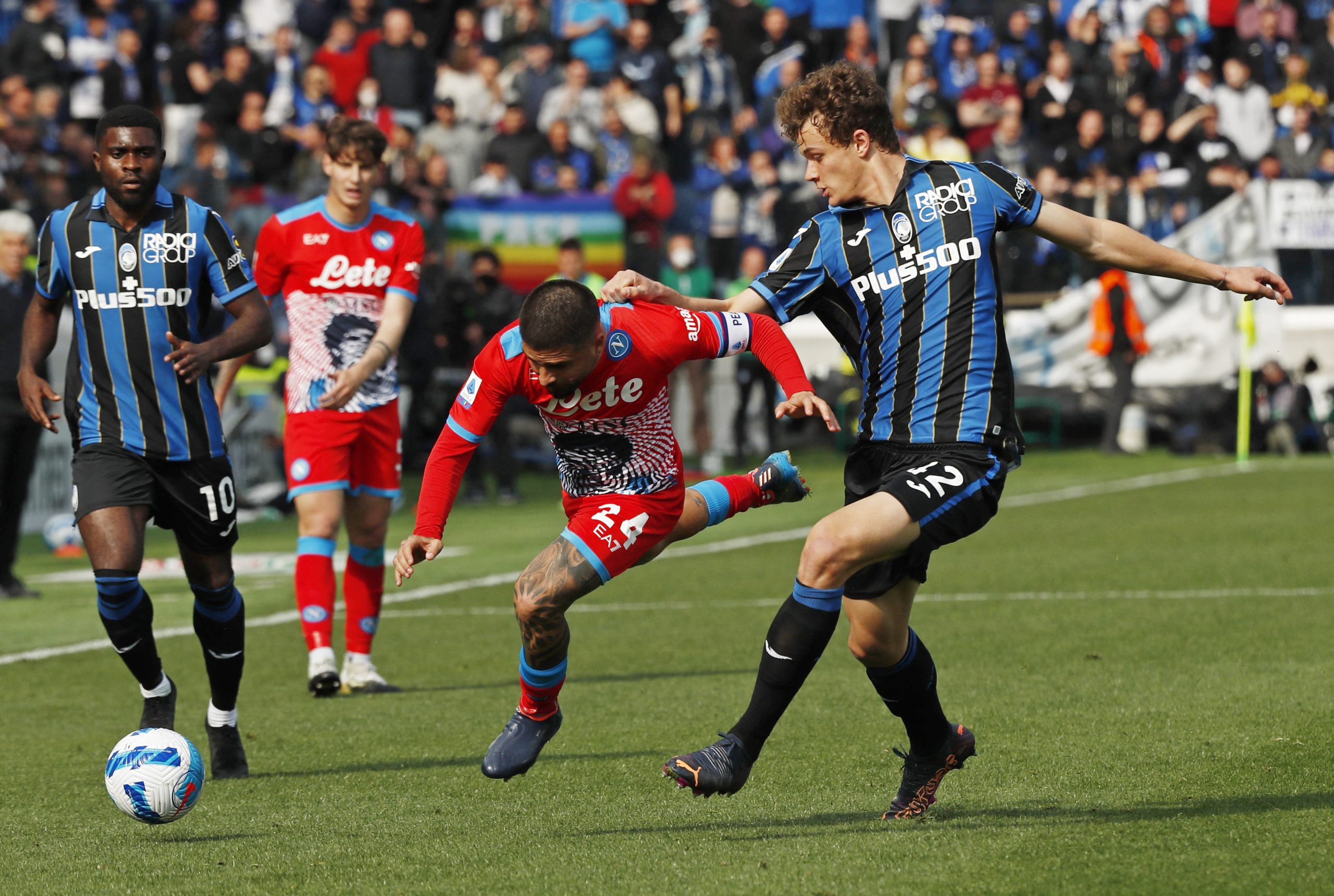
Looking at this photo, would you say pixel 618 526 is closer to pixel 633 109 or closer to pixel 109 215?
pixel 109 215

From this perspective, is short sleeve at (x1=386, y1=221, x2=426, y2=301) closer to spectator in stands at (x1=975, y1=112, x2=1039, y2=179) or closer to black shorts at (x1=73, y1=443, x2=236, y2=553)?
black shorts at (x1=73, y1=443, x2=236, y2=553)

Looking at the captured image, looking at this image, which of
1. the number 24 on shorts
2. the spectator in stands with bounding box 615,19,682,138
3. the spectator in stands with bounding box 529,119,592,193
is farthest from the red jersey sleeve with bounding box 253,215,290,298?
the spectator in stands with bounding box 615,19,682,138

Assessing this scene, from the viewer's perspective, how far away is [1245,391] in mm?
21109

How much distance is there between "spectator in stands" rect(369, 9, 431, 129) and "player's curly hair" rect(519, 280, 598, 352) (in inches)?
742

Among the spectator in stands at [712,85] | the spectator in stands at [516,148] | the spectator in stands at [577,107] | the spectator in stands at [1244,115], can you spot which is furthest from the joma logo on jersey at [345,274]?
the spectator in stands at [1244,115]

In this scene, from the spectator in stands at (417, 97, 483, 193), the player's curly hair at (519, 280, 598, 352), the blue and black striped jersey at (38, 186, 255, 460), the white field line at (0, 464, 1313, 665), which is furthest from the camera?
the spectator in stands at (417, 97, 483, 193)

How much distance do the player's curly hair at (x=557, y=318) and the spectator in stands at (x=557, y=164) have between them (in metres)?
16.8

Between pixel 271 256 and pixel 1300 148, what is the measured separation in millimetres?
17982

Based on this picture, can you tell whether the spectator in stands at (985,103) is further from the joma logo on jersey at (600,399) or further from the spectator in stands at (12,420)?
the joma logo on jersey at (600,399)

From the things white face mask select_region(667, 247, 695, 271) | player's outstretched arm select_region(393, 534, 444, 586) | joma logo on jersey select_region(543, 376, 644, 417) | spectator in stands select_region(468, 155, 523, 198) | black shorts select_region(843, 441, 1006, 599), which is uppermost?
joma logo on jersey select_region(543, 376, 644, 417)

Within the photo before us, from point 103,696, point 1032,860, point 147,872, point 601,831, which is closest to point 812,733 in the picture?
point 601,831

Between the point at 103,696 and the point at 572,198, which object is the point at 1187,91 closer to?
the point at 572,198

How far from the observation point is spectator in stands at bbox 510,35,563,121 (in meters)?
24.2

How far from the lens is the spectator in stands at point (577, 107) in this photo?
77.4 ft
